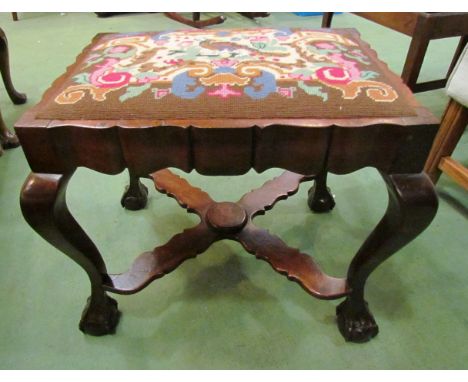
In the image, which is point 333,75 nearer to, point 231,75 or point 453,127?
point 231,75

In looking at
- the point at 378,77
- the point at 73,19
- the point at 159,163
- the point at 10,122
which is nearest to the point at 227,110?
the point at 159,163

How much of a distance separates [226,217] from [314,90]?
15.0 inches

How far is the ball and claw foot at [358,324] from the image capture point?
67 cm

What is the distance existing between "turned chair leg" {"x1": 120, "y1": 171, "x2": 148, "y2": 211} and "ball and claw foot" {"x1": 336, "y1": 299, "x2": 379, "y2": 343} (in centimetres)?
58

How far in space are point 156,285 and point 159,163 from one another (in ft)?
1.33

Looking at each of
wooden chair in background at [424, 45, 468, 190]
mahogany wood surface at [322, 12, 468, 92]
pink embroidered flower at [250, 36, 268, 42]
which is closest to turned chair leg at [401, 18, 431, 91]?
mahogany wood surface at [322, 12, 468, 92]

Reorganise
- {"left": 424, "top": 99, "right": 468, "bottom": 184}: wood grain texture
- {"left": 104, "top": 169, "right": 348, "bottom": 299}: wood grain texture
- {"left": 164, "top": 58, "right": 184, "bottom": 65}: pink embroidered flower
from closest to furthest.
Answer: {"left": 164, "top": 58, "right": 184, "bottom": 65}: pink embroidered flower < {"left": 104, "top": 169, "right": 348, "bottom": 299}: wood grain texture < {"left": 424, "top": 99, "right": 468, "bottom": 184}: wood grain texture

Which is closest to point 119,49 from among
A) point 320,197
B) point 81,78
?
point 81,78

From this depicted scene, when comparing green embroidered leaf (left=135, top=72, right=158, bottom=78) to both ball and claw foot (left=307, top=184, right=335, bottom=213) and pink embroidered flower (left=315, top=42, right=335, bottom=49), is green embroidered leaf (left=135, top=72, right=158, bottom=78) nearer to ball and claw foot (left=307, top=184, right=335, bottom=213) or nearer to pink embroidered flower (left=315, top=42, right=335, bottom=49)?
pink embroidered flower (left=315, top=42, right=335, bottom=49)

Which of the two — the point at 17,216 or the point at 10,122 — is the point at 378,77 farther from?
the point at 10,122

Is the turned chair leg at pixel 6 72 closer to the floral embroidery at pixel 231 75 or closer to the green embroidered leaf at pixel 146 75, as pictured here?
the floral embroidery at pixel 231 75

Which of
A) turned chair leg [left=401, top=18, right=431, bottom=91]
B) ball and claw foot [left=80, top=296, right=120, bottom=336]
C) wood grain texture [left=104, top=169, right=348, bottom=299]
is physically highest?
turned chair leg [left=401, top=18, right=431, bottom=91]

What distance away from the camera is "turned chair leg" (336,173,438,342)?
1.56 ft

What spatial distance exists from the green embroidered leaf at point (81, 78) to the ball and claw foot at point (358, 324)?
0.57m
